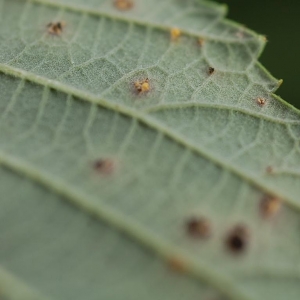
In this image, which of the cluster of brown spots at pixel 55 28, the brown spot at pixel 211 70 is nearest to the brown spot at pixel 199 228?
the brown spot at pixel 211 70

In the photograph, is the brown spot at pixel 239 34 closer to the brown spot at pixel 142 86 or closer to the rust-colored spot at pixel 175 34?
the rust-colored spot at pixel 175 34

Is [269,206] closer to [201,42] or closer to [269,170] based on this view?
[269,170]

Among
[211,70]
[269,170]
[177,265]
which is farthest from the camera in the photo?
[211,70]

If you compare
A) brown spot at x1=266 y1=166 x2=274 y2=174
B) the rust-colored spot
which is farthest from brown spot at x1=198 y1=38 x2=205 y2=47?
brown spot at x1=266 y1=166 x2=274 y2=174

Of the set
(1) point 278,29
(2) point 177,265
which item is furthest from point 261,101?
(1) point 278,29

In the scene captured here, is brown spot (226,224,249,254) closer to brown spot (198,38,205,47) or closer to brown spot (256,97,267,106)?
brown spot (256,97,267,106)

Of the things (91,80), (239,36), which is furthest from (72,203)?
(239,36)
